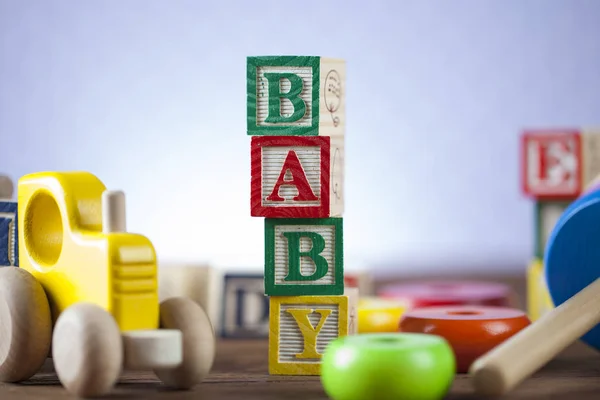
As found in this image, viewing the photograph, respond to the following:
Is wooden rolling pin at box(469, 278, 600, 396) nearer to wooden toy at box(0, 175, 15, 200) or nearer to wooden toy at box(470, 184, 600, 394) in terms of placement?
wooden toy at box(470, 184, 600, 394)

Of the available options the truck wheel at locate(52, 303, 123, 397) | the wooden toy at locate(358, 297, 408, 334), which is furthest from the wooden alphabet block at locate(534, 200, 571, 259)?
the truck wheel at locate(52, 303, 123, 397)

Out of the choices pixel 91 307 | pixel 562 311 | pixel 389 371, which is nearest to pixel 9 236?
pixel 91 307

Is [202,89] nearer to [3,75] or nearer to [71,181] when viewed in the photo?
[3,75]

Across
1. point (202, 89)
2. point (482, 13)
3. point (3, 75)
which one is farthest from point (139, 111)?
point (482, 13)

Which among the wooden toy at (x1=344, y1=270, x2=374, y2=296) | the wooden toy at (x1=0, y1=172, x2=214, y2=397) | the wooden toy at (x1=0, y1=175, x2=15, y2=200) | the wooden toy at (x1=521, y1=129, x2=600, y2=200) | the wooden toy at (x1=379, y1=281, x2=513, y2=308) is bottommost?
the wooden toy at (x1=379, y1=281, x2=513, y2=308)

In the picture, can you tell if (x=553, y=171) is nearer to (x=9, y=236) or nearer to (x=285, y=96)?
(x=285, y=96)

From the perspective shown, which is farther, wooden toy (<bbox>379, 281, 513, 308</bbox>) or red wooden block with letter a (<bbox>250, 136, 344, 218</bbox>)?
wooden toy (<bbox>379, 281, 513, 308</bbox>)

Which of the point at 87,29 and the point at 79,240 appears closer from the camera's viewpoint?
the point at 79,240

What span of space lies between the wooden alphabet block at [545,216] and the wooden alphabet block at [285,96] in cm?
92

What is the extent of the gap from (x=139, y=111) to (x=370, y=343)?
1536 mm

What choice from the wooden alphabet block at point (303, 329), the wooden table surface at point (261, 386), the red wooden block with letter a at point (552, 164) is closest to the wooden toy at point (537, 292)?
the red wooden block with letter a at point (552, 164)

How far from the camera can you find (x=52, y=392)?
3.17ft

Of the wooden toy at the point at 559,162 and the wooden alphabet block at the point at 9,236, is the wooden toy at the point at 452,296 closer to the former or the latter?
the wooden toy at the point at 559,162

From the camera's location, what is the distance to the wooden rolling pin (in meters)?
0.86
